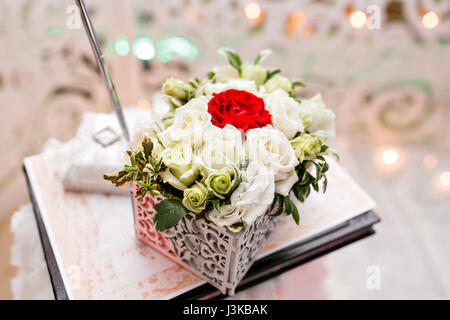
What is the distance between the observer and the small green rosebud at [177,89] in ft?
2.27

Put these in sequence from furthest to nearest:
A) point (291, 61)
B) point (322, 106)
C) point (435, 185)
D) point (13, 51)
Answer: point (435, 185), point (291, 61), point (13, 51), point (322, 106)

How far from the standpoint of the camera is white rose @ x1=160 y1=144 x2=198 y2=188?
57 centimetres

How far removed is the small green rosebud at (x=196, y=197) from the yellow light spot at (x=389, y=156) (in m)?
1.18

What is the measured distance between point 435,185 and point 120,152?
1.17 metres

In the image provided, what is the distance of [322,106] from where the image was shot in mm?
704

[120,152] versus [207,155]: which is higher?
[120,152]

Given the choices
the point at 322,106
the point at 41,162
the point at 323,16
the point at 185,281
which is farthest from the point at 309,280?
the point at 323,16

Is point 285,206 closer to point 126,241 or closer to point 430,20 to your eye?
point 126,241

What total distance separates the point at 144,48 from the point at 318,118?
3.00 feet

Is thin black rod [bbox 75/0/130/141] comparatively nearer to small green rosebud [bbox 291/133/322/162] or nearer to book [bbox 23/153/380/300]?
book [bbox 23/153/380/300]

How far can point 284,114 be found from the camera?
64cm

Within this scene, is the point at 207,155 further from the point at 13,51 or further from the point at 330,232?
the point at 13,51

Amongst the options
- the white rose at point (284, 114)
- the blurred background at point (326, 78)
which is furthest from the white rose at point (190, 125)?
the blurred background at point (326, 78)

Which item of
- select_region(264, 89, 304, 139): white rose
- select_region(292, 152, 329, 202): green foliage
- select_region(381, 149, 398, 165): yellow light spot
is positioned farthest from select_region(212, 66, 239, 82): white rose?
select_region(381, 149, 398, 165): yellow light spot
